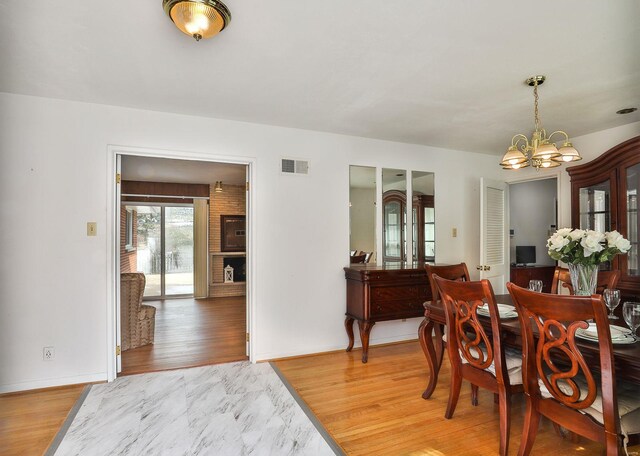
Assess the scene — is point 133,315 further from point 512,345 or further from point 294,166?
point 512,345

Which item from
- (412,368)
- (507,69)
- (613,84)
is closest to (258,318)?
(412,368)

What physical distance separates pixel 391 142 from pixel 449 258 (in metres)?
1.73

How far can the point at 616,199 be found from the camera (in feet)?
11.2

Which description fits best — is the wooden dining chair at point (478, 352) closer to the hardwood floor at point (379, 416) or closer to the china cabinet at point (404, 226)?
the hardwood floor at point (379, 416)

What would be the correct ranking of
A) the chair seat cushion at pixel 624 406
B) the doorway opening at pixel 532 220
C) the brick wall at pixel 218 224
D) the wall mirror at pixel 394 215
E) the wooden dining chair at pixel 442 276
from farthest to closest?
the brick wall at pixel 218 224
the doorway opening at pixel 532 220
the wall mirror at pixel 394 215
the wooden dining chair at pixel 442 276
the chair seat cushion at pixel 624 406

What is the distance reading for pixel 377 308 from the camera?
372 cm

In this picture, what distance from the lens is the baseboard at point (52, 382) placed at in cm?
286

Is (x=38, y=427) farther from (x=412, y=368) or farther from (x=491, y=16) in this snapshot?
(x=491, y=16)

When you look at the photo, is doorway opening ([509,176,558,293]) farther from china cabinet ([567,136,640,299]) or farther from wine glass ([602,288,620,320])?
wine glass ([602,288,620,320])

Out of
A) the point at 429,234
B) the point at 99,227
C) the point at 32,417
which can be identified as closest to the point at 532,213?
the point at 429,234

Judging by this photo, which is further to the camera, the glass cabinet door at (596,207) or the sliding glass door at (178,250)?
the sliding glass door at (178,250)

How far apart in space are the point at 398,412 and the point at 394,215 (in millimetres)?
2390

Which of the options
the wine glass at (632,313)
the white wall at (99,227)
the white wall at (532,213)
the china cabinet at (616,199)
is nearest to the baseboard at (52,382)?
the white wall at (99,227)

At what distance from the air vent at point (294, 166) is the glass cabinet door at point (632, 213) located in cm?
→ 312
